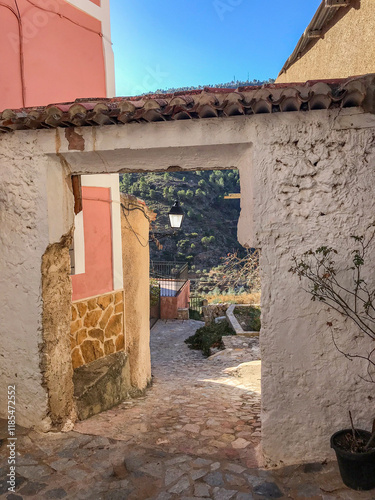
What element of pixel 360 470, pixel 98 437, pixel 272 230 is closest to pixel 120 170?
pixel 272 230

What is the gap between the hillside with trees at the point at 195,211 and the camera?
37.5m

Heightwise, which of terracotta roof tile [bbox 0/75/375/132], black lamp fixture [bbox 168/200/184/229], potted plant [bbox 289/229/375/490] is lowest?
potted plant [bbox 289/229/375/490]

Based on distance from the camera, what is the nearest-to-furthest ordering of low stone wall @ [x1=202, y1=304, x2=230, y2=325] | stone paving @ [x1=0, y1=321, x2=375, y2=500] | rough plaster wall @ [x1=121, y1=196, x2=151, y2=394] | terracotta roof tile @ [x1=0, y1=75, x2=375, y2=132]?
terracotta roof tile @ [x1=0, y1=75, x2=375, y2=132] → stone paving @ [x1=0, y1=321, x2=375, y2=500] → rough plaster wall @ [x1=121, y1=196, x2=151, y2=394] → low stone wall @ [x1=202, y1=304, x2=230, y2=325]

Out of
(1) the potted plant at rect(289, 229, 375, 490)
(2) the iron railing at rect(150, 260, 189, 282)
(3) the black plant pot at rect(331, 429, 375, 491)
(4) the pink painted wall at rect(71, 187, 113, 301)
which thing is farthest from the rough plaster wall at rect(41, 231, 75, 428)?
(2) the iron railing at rect(150, 260, 189, 282)

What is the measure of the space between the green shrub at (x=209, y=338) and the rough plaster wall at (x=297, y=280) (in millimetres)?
7359

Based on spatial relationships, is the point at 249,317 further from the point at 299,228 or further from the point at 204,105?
the point at 204,105

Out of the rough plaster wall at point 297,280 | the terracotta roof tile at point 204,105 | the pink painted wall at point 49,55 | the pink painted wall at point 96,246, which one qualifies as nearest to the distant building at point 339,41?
the terracotta roof tile at point 204,105

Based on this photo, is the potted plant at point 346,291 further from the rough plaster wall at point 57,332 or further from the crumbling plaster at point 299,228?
the rough plaster wall at point 57,332

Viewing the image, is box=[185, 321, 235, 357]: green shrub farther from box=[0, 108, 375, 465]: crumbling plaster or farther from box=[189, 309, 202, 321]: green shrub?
box=[0, 108, 375, 465]: crumbling plaster

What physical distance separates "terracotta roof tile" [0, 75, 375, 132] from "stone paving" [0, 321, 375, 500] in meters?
2.93

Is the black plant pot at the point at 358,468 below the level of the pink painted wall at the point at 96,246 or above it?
below

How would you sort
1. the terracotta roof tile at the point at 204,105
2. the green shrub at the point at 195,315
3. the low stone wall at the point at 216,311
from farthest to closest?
the green shrub at the point at 195,315, the low stone wall at the point at 216,311, the terracotta roof tile at the point at 204,105

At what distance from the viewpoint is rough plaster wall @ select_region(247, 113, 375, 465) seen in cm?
307

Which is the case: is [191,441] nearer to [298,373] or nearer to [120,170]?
[298,373]
